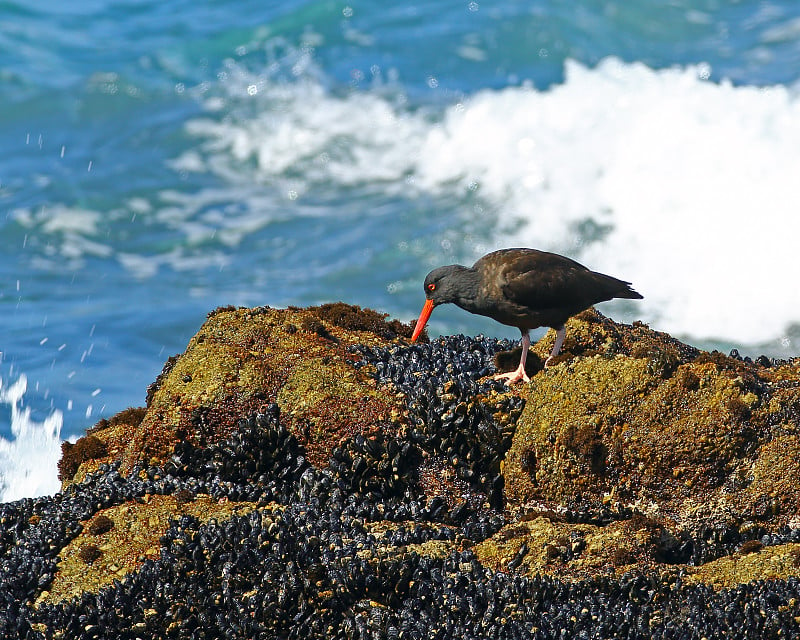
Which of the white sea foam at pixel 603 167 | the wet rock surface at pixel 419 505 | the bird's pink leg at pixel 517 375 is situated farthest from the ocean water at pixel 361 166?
the bird's pink leg at pixel 517 375

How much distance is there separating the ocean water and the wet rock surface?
7294 mm

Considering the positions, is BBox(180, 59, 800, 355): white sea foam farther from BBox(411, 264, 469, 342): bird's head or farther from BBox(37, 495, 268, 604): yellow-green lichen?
BBox(37, 495, 268, 604): yellow-green lichen

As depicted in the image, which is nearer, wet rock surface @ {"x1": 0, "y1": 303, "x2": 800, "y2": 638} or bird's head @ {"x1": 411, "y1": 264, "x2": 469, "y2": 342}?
wet rock surface @ {"x1": 0, "y1": 303, "x2": 800, "y2": 638}

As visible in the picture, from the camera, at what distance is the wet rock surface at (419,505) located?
464 centimetres

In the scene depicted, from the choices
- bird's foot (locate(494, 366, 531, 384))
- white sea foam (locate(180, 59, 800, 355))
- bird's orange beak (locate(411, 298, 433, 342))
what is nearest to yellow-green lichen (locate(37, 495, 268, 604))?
bird's foot (locate(494, 366, 531, 384))

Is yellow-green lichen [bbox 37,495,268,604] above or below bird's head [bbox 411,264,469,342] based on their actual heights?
below

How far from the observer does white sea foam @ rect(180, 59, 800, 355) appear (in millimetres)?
14859

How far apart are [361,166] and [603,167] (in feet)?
16.3

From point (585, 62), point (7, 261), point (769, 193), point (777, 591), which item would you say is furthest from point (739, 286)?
point (7, 261)

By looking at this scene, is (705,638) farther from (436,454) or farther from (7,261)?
(7,261)

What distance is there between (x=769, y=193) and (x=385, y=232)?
698 centimetres

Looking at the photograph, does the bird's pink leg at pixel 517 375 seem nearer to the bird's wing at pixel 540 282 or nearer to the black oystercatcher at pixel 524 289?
the black oystercatcher at pixel 524 289

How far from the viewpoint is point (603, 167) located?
55.9ft

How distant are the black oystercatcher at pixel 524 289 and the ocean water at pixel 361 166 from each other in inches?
297
